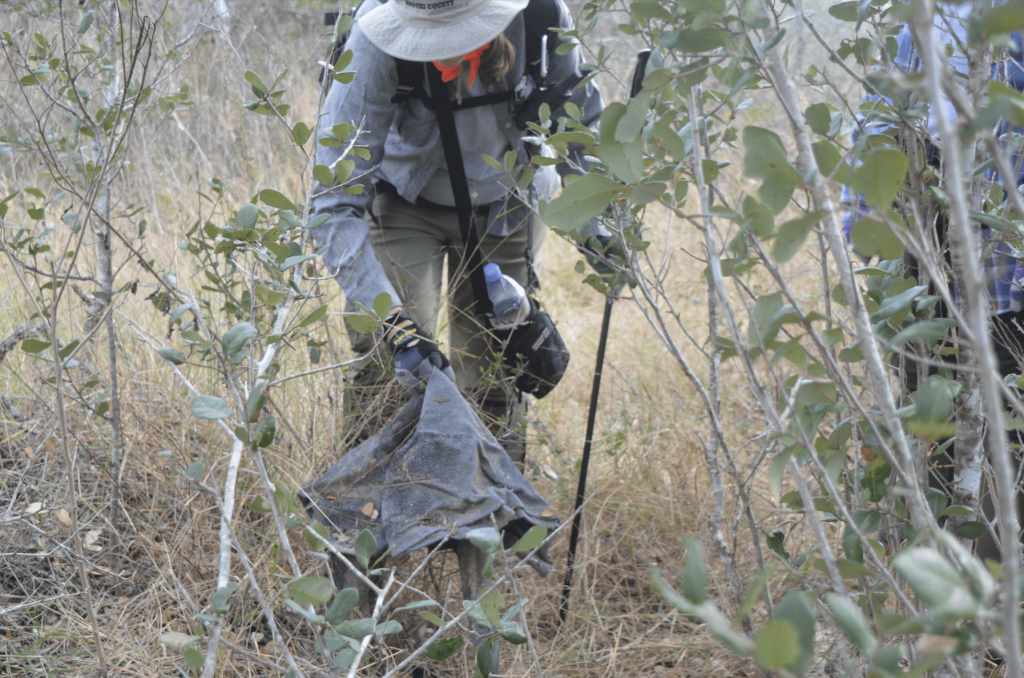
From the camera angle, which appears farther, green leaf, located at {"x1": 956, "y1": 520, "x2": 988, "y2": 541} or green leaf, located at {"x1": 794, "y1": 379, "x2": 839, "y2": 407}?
green leaf, located at {"x1": 956, "y1": 520, "x2": 988, "y2": 541}

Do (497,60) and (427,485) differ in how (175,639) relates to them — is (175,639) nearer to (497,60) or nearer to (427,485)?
(427,485)

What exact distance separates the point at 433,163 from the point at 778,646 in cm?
189

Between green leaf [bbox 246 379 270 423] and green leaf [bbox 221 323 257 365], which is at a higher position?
green leaf [bbox 221 323 257 365]

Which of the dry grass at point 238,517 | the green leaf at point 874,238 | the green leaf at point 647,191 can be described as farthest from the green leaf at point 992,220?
the dry grass at point 238,517

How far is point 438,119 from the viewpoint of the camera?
205 centimetres

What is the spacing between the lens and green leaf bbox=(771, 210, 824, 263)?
0.61 m

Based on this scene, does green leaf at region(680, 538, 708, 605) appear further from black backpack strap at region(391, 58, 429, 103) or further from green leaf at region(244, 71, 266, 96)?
black backpack strap at region(391, 58, 429, 103)

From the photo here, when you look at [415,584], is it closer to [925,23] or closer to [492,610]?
[492,610]

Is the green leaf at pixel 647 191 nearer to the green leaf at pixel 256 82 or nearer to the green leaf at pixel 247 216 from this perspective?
the green leaf at pixel 247 216

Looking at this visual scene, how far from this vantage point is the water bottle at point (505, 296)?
2010 mm

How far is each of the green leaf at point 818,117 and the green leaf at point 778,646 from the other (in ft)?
1.83

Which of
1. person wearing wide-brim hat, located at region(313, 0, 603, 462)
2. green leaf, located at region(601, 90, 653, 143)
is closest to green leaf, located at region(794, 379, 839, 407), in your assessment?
green leaf, located at region(601, 90, 653, 143)

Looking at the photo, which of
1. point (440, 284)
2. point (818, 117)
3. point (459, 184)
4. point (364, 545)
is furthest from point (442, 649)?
point (440, 284)

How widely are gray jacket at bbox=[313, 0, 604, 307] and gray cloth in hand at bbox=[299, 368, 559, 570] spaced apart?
1.25 feet
